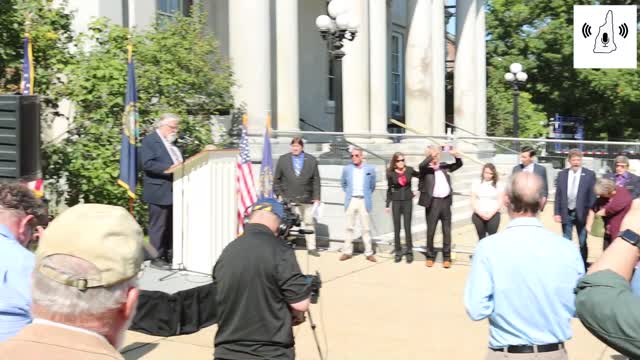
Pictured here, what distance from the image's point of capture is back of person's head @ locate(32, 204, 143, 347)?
6.01 ft

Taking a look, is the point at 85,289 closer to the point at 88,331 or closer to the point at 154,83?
the point at 88,331

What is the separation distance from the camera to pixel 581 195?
36.5 feet

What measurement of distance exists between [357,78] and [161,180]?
34.1 ft

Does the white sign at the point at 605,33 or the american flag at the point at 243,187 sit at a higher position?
the white sign at the point at 605,33

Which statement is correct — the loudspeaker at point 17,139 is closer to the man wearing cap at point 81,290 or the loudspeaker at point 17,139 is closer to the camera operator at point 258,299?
the camera operator at point 258,299

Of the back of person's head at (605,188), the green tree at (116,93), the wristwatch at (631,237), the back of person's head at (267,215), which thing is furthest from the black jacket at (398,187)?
the wristwatch at (631,237)

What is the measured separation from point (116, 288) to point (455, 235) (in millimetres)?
14621

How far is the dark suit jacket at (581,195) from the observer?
36.3 ft

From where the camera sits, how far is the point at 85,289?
1.83 m

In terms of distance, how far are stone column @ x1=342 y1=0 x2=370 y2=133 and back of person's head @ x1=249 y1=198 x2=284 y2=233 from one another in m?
14.4

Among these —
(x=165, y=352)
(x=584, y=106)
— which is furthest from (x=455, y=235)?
(x=584, y=106)

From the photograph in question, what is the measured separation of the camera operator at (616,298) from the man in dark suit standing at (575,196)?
9478mm

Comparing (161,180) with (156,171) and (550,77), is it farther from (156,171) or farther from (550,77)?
(550,77)

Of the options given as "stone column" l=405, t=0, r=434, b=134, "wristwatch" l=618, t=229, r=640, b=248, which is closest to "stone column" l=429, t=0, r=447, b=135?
"stone column" l=405, t=0, r=434, b=134
